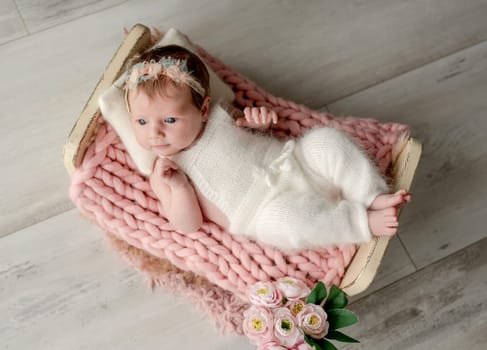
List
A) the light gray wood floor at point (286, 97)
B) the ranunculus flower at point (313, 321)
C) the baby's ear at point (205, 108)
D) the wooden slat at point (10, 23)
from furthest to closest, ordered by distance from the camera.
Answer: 1. the wooden slat at point (10, 23)
2. the light gray wood floor at point (286, 97)
3. the baby's ear at point (205, 108)
4. the ranunculus flower at point (313, 321)

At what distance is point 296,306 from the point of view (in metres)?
0.90

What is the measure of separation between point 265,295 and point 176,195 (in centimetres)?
25

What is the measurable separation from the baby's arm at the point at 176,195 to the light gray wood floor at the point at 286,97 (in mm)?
237

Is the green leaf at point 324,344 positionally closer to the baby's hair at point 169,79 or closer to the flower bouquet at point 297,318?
the flower bouquet at point 297,318

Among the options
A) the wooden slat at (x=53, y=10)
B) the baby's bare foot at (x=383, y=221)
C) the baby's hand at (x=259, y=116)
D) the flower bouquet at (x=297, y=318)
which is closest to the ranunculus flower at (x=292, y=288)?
the flower bouquet at (x=297, y=318)

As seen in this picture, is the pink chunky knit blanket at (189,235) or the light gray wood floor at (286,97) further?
the light gray wood floor at (286,97)

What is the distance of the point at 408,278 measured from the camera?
46.1 inches

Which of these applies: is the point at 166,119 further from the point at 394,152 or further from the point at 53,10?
the point at 53,10

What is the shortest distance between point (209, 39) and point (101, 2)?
0.99ft

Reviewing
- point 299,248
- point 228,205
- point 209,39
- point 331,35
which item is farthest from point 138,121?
point 331,35

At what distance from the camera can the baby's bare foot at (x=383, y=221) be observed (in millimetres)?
899

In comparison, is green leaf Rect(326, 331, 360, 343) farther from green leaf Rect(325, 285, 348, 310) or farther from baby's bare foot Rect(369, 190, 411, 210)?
baby's bare foot Rect(369, 190, 411, 210)

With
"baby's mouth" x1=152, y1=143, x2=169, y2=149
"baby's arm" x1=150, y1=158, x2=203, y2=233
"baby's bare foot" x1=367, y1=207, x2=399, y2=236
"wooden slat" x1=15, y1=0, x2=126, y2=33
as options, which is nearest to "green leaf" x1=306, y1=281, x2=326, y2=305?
"baby's bare foot" x1=367, y1=207, x2=399, y2=236

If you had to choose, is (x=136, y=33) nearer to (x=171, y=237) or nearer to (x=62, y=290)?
(x=171, y=237)
